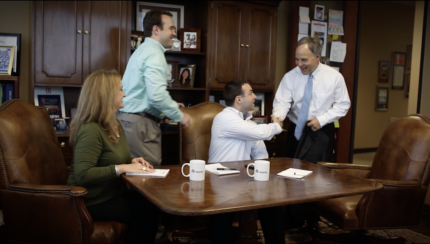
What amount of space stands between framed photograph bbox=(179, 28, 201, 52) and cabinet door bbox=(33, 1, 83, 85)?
0.95m

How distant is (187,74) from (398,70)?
18.5ft

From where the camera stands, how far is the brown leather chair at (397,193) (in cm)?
221

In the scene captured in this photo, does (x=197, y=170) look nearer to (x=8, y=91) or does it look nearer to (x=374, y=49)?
(x=8, y=91)

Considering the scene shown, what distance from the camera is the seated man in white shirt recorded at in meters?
2.16

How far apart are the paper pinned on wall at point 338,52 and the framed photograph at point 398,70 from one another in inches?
147

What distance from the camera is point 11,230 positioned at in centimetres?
187

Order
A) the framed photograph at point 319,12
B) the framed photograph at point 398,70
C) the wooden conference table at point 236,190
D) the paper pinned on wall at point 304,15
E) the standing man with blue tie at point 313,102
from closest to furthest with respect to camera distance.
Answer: the wooden conference table at point 236,190, the standing man with blue tie at point 313,102, the paper pinned on wall at point 304,15, the framed photograph at point 319,12, the framed photograph at point 398,70

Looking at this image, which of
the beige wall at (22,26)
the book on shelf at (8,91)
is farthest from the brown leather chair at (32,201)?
the beige wall at (22,26)

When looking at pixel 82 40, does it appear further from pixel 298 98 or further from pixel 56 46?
pixel 298 98

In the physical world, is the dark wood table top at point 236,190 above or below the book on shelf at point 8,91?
below

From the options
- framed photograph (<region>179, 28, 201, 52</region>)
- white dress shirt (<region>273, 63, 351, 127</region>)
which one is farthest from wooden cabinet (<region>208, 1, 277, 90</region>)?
white dress shirt (<region>273, 63, 351, 127</region>)

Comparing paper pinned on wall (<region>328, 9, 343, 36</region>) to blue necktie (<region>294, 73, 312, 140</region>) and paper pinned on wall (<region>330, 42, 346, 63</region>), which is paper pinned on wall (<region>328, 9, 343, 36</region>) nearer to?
paper pinned on wall (<region>330, 42, 346, 63</region>)

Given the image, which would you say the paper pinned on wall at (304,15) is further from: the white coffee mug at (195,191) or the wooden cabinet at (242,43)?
the white coffee mug at (195,191)

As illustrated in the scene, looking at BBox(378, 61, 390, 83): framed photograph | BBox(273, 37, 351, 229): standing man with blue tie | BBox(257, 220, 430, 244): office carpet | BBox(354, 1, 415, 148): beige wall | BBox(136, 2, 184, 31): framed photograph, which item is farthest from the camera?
BBox(378, 61, 390, 83): framed photograph
